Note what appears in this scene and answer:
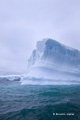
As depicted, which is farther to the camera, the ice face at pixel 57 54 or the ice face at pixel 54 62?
the ice face at pixel 57 54

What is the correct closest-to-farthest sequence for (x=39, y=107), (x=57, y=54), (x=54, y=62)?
(x=39, y=107) < (x=54, y=62) < (x=57, y=54)

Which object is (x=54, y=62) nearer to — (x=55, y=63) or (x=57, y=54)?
(x=55, y=63)

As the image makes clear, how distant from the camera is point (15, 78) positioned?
52438 mm

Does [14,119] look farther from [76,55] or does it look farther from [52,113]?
[76,55]

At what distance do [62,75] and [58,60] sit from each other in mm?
3170

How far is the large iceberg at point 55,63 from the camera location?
15477 mm

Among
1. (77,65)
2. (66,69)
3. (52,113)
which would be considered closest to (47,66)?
(66,69)

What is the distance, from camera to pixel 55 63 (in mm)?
17062

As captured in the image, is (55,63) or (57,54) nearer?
(55,63)

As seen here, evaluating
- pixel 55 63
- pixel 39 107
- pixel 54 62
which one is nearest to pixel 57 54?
pixel 54 62

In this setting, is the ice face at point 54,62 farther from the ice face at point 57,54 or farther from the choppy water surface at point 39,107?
the choppy water surface at point 39,107

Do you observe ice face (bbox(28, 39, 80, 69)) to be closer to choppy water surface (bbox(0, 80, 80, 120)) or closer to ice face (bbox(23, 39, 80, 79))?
ice face (bbox(23, 39, 80, 79))

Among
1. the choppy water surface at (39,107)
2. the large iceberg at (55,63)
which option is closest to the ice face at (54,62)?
the large iceberg at (55,63)

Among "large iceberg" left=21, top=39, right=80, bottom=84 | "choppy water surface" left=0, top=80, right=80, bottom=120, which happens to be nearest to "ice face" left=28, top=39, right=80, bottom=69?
"large iceberg" left=21, top=39, right=80, bottom=84
